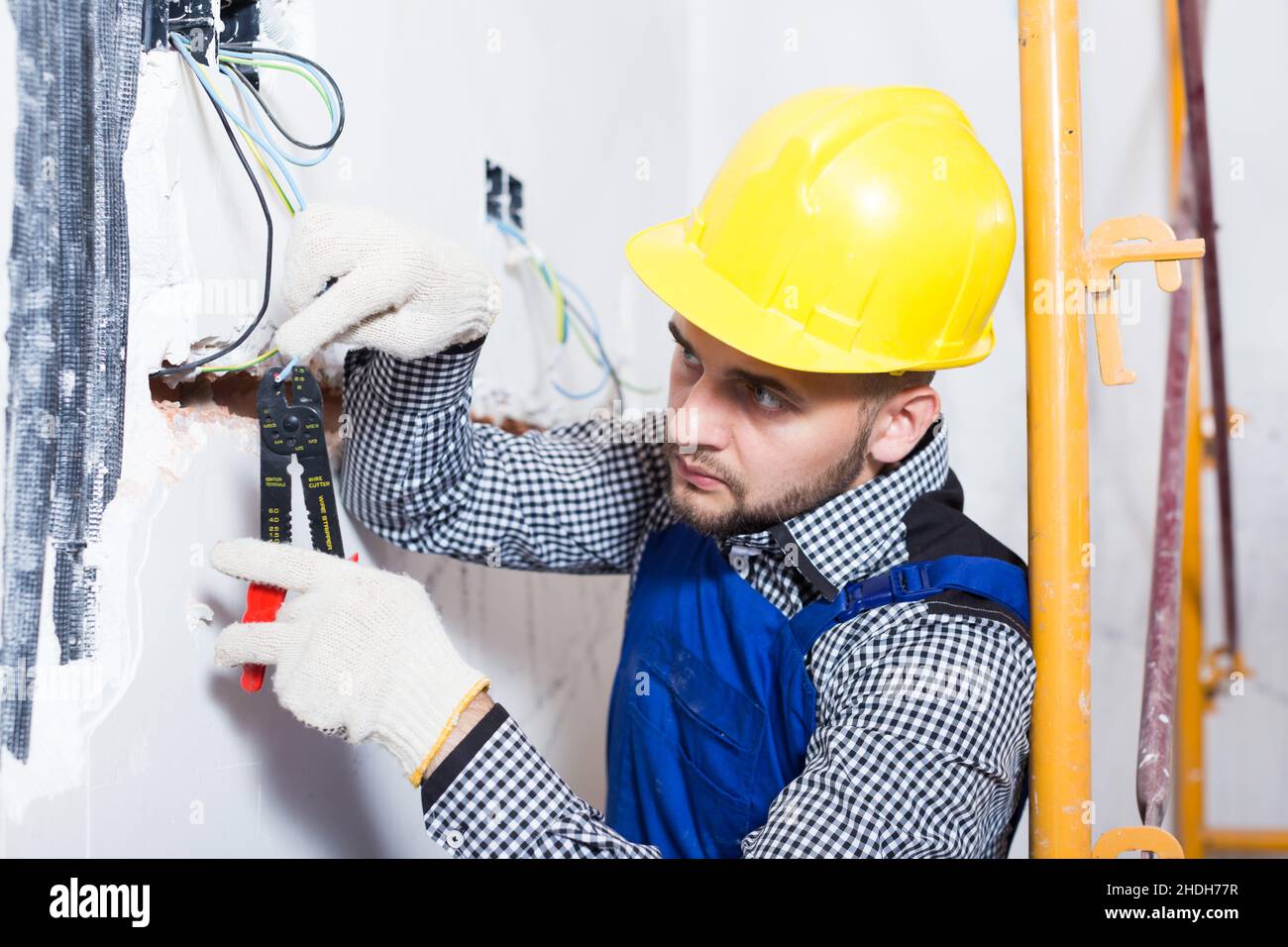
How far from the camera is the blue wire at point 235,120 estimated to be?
2.75 ft

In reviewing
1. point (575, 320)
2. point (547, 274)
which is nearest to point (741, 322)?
point (547, 274)

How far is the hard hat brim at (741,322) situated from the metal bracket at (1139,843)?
495mm

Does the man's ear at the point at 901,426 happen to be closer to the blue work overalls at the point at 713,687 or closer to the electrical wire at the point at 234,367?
the blue work overalls at the point at 713,687

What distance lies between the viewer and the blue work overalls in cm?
108

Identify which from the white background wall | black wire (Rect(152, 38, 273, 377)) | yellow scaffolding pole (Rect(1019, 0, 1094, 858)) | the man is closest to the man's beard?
the man

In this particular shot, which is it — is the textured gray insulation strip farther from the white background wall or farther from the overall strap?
the overall strap

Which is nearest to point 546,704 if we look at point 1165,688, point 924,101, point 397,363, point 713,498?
point 713,498

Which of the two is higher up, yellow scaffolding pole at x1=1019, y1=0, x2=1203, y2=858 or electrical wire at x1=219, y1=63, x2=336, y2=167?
electrical wire at x1=219, y1=63, x2=336, y2=167

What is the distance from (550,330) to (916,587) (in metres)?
0.79

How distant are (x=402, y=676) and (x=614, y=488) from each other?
55 centimetres

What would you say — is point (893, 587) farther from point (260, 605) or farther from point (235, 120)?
point (235, 120)

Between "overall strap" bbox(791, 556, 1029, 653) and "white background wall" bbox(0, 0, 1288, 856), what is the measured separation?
0.49 meters

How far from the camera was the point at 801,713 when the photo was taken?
41.6 inches

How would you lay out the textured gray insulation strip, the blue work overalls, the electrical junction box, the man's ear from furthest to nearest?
1. the man's ear
2. the blue work overalls
3. the electrical junction box
4. the textured gray insulation strip
